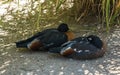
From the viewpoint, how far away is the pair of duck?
294 cm

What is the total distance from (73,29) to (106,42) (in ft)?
1.48

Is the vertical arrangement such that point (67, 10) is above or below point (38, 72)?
above

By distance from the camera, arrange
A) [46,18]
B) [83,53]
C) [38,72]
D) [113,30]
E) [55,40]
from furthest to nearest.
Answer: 1. [46,18]
2. [113,30]
3. [55,40]
4. [83,53]
5. [38,72]

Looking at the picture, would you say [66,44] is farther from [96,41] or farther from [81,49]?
[96,41]

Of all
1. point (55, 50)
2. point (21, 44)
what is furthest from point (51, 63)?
point (21, 44)

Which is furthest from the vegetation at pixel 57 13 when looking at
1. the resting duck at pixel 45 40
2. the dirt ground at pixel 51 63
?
the dirt ground at pixel 51 63

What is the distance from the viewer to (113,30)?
Answer: 3.50m

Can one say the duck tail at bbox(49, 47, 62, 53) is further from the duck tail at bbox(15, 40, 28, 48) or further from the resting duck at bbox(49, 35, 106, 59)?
the duck tail at bbox(15, 40, 28, 48)

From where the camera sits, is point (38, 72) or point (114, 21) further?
point (114, 21)

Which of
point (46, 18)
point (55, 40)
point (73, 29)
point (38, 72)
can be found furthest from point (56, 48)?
point (46, 18)

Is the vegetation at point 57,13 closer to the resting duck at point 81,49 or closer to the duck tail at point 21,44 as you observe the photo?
the duck tail at point 21,44

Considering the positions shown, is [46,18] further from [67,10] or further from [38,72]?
[38,72]

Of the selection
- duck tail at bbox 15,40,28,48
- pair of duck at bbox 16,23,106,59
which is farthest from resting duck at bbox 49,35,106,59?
duck tail at bbox 15,40,28,48

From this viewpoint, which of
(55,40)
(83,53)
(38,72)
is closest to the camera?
(38,72)
